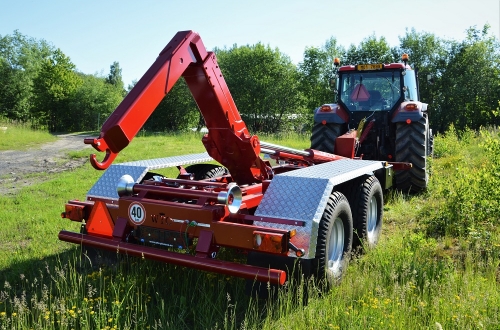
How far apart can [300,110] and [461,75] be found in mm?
12119

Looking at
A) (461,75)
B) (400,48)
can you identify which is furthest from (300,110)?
(461,75)

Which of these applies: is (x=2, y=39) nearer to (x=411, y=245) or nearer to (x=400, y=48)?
(x=400, y=48)

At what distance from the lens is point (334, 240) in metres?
3.73

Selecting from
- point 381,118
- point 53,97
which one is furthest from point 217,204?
point 53,97

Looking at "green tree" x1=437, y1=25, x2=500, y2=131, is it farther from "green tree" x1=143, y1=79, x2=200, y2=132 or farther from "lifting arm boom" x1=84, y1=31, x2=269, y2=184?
"lifting arm boom" x1=84, y1=31, x2=269, y2=184

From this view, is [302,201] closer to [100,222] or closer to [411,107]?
[100,222]

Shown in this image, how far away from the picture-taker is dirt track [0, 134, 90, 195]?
8.55 metres

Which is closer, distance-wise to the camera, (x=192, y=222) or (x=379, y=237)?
(x=192, y=222)

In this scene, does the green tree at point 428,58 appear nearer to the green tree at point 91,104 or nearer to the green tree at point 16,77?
the green tree at point 91,104

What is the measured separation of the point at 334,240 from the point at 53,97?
40.2 metres

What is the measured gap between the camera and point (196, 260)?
312 centimetres

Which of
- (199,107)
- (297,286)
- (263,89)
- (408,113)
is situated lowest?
(297,286)

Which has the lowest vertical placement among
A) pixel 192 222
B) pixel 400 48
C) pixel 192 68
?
pixel 192 222

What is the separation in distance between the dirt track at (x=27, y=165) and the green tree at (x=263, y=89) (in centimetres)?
2082
